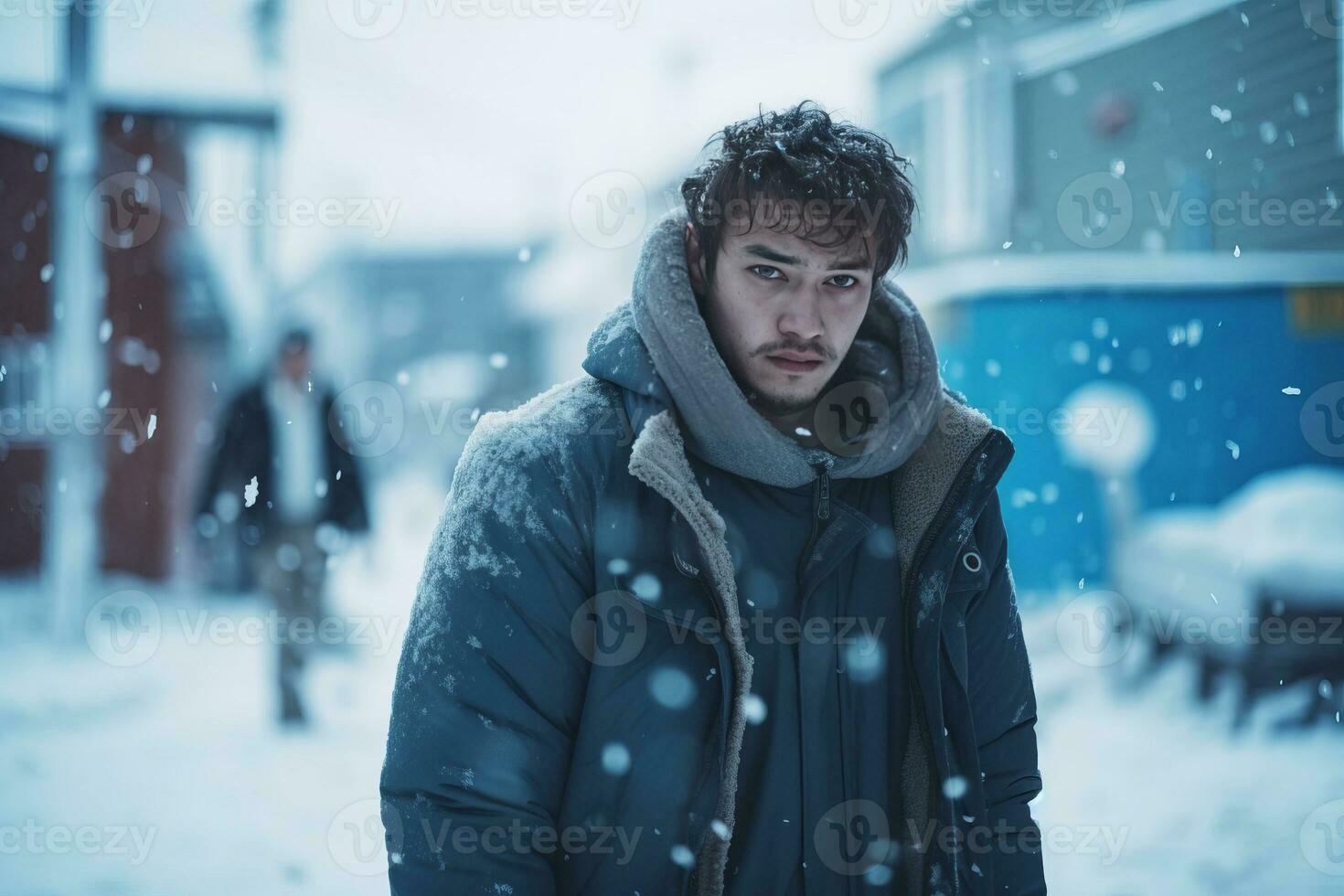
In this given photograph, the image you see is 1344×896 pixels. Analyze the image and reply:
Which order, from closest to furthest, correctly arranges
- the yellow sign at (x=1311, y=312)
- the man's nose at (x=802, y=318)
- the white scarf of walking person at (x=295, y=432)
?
the man's nose at (x=802, y=318)
the white scarf of walking person at (x=295, y=432)
the yellow sign at (x=1311, y=312)

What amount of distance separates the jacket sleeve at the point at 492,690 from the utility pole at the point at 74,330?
741 cm

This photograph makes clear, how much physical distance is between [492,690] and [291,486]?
4.81m

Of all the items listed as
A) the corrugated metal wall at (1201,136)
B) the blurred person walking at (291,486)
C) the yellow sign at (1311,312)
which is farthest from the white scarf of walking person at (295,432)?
A: the corrugated metal wall at (1201,136)

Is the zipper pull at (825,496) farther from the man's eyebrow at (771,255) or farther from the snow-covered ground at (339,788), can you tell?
the snow-covered ground at (339,788)

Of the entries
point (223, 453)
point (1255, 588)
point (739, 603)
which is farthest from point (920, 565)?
point (223, 453)

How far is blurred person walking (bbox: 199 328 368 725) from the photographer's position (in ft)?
18.4

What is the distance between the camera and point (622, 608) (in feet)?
5.19

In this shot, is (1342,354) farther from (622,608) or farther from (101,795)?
(101,795)

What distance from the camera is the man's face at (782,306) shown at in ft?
6.22

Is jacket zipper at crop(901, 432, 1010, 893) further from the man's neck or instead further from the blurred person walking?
the blurred person walking

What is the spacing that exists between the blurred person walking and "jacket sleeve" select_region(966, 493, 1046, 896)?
464cm

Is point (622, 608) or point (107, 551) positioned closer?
point (622, 608)

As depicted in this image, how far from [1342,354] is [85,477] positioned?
936 cm

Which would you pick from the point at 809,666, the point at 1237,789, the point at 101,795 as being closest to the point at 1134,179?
the point at 1237,789
